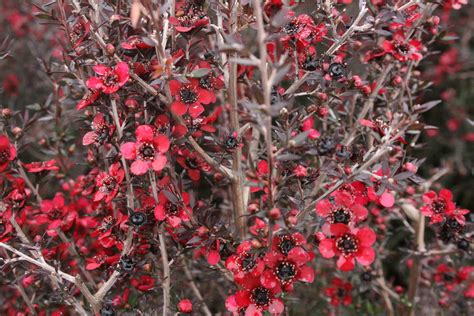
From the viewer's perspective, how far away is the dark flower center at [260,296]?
168cm

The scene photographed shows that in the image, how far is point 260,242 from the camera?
1.63 meters

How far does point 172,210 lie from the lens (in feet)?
5.92

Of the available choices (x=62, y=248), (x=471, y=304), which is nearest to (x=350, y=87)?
(x=62, y=248)

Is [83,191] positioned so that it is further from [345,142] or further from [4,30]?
[4,30]

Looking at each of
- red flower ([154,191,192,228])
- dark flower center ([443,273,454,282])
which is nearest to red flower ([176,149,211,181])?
red flower ([154,191,192,228])

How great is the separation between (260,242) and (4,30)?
11.6ft

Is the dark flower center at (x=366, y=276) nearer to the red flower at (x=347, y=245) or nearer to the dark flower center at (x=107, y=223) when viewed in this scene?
the red flower at (x=347, y=245)

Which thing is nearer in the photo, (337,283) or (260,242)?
(260,242)

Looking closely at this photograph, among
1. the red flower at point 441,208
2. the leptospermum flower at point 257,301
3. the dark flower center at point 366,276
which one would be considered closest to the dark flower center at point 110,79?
the leptospermum flower at point 257,301

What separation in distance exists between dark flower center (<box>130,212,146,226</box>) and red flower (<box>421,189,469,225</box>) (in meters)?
1.03

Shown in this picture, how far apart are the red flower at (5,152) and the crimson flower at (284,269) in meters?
1.06

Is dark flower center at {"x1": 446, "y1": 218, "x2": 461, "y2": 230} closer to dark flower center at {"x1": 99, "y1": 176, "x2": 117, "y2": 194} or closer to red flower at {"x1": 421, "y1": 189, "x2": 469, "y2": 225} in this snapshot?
red flower at {"x1": 421, "y1": 189, "x2": 469, "y2": 225}

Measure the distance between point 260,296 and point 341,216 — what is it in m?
0.37

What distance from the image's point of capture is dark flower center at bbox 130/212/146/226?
1733mm
